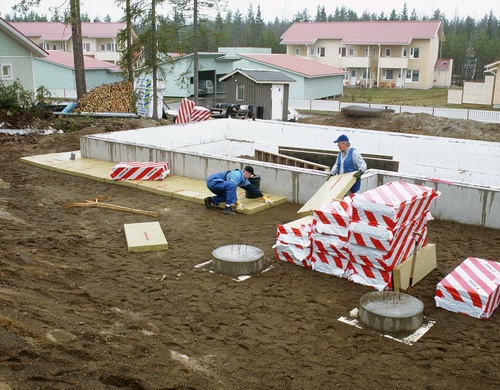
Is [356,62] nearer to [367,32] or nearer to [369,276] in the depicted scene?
[367,32]

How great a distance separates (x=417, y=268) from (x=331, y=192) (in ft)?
6.74

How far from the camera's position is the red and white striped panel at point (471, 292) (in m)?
7.17

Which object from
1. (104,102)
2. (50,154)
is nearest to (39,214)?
(50,154)

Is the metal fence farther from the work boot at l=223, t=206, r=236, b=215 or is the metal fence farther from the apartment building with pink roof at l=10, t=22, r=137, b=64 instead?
the apartment building with pink roof at l=10, t=22, r=137, b=64

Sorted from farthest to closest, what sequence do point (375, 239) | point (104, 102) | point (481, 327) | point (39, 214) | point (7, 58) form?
1. point (7, 58)
2. point (104, 102)
3. point (39, 214)
4. point (375, 239)
5. point (481, 327)

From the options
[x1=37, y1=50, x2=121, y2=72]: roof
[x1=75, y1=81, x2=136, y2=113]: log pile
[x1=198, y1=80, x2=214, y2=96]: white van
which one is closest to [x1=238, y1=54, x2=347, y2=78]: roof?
[x1=198, y1=80, x2=214, y2=96]: white van

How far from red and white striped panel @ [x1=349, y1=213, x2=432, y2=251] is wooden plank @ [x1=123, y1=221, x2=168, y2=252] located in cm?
344

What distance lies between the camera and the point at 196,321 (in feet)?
22.9

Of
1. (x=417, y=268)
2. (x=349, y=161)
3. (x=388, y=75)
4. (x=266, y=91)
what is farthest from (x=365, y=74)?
(x=417, y=268)

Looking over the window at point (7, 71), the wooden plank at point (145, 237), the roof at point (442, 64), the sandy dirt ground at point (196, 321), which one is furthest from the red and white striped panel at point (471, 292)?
the roof at point (442, 64)

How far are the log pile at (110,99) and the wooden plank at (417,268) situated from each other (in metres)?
19.1

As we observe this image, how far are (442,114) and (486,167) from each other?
16.7m

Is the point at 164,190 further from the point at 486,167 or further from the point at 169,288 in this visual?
the point at 486,167

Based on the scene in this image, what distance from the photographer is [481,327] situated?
277 inches
